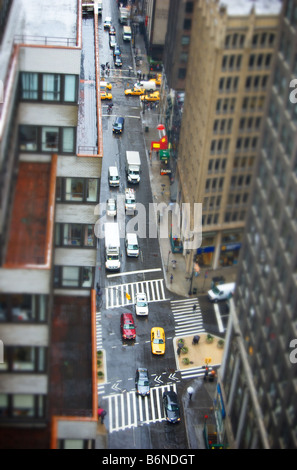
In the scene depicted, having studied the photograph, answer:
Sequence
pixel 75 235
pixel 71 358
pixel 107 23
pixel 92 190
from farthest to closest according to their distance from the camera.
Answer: pixel 107 23 < pixel 75 235 < pixel 92 190 < pixel 71 358

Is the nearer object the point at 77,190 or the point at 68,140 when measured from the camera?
the point at 68,140

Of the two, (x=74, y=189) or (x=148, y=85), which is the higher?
(x=148, y=85)

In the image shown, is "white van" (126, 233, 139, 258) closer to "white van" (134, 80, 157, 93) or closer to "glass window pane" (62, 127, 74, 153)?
"glass window pane" (62, 127, 74, 153)

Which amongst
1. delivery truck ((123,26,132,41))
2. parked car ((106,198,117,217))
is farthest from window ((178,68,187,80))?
delivery truck ((123,26,132,41))

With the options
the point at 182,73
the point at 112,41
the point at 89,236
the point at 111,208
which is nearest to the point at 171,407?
the point at 89,236

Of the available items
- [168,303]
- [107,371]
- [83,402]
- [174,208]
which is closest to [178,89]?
[174,208]

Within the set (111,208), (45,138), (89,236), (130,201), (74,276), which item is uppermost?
(130,201)

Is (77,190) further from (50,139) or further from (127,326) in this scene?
(127,326)

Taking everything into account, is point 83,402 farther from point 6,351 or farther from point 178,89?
point 178,89
